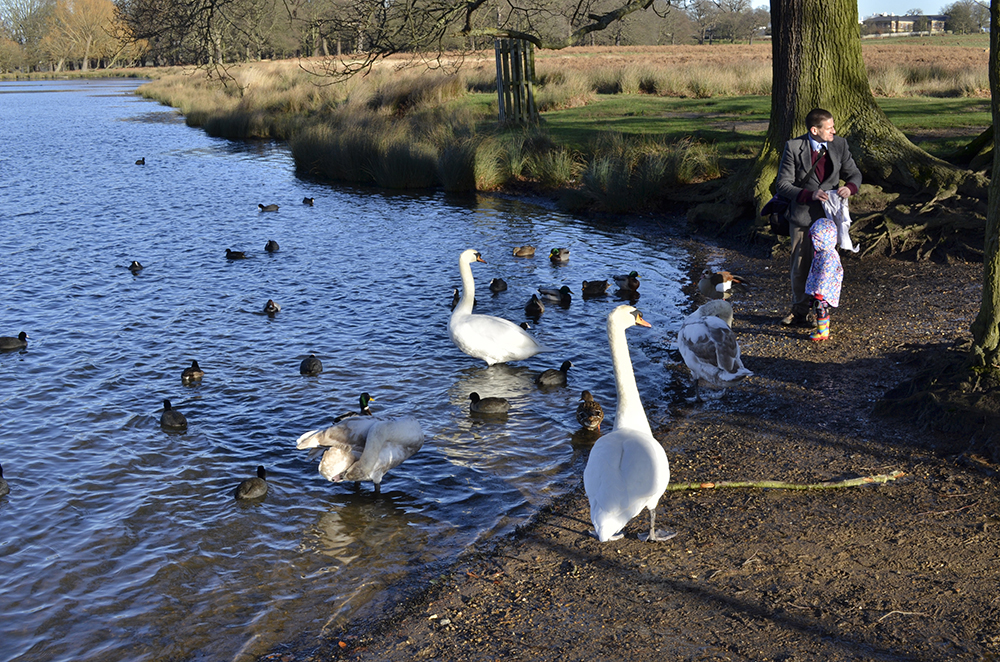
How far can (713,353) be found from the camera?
25.7 feet

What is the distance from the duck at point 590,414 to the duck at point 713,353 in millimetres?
1063

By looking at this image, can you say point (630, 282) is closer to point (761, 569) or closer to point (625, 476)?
point (625, 476)

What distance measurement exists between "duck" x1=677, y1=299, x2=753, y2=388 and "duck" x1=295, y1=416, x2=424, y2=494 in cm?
290

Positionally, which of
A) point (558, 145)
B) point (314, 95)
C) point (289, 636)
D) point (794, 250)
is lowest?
point (289, 636)

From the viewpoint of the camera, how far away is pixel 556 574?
521 cm

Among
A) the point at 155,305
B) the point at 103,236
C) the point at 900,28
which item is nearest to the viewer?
the point at 155,305

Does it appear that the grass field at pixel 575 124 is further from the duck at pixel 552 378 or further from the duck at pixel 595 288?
the duck at pixel 552 378

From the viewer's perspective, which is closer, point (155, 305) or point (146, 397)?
point (146, 397)

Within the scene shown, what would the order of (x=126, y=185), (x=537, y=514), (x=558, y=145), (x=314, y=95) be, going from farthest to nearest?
(x=314, y=95)
(x=126, y=185)
(x=558, y=145)
(x=537, y=514)

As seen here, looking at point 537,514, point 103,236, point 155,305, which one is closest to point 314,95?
point 103,236

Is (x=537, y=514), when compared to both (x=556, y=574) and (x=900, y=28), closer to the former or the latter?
(x=556, y=574)

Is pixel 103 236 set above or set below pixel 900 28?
below

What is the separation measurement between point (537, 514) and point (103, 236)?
15361 millimetres

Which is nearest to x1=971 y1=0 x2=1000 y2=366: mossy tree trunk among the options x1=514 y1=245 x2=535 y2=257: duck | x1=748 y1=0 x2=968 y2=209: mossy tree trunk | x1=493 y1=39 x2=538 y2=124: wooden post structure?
x1=748 y1=0 x2=968 y2=209: mossy tree trunk
